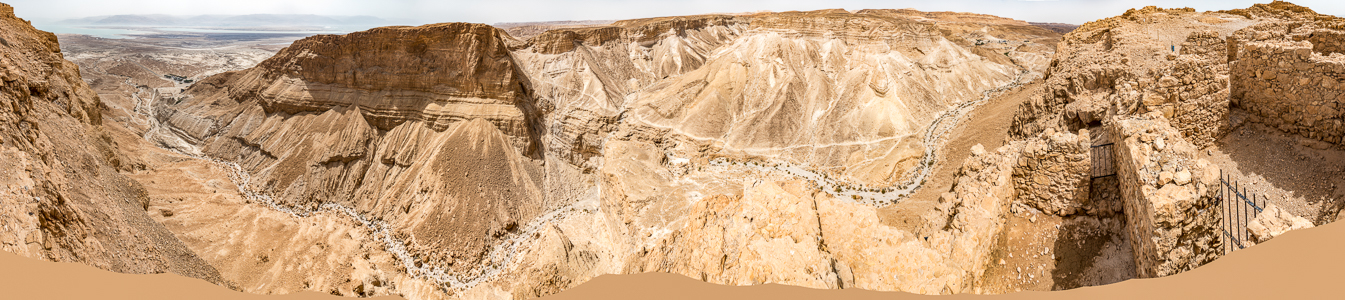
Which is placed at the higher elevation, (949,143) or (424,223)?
(949,143)

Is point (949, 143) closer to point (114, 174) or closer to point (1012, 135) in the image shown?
point (1012, 135)

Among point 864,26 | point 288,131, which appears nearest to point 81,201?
point 288,131

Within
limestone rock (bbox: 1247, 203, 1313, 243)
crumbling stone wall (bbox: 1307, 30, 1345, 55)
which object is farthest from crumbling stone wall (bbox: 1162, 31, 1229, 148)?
limestone rock (bbox: 1247, 203, 1313, 243)

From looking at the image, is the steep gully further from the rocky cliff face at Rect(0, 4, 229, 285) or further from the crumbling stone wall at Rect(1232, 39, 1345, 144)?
the crumbling stone wall at Rect(1232, 39, 1345, 144)

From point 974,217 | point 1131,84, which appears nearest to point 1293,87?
point 1131,84

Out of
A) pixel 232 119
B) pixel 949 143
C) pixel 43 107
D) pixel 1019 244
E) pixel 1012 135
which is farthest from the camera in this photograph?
pixel 232 119

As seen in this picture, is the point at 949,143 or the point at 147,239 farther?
the point at 949,143

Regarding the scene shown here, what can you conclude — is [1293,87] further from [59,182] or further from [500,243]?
[59,182]

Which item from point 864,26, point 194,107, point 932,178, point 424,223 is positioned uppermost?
point 864,26
